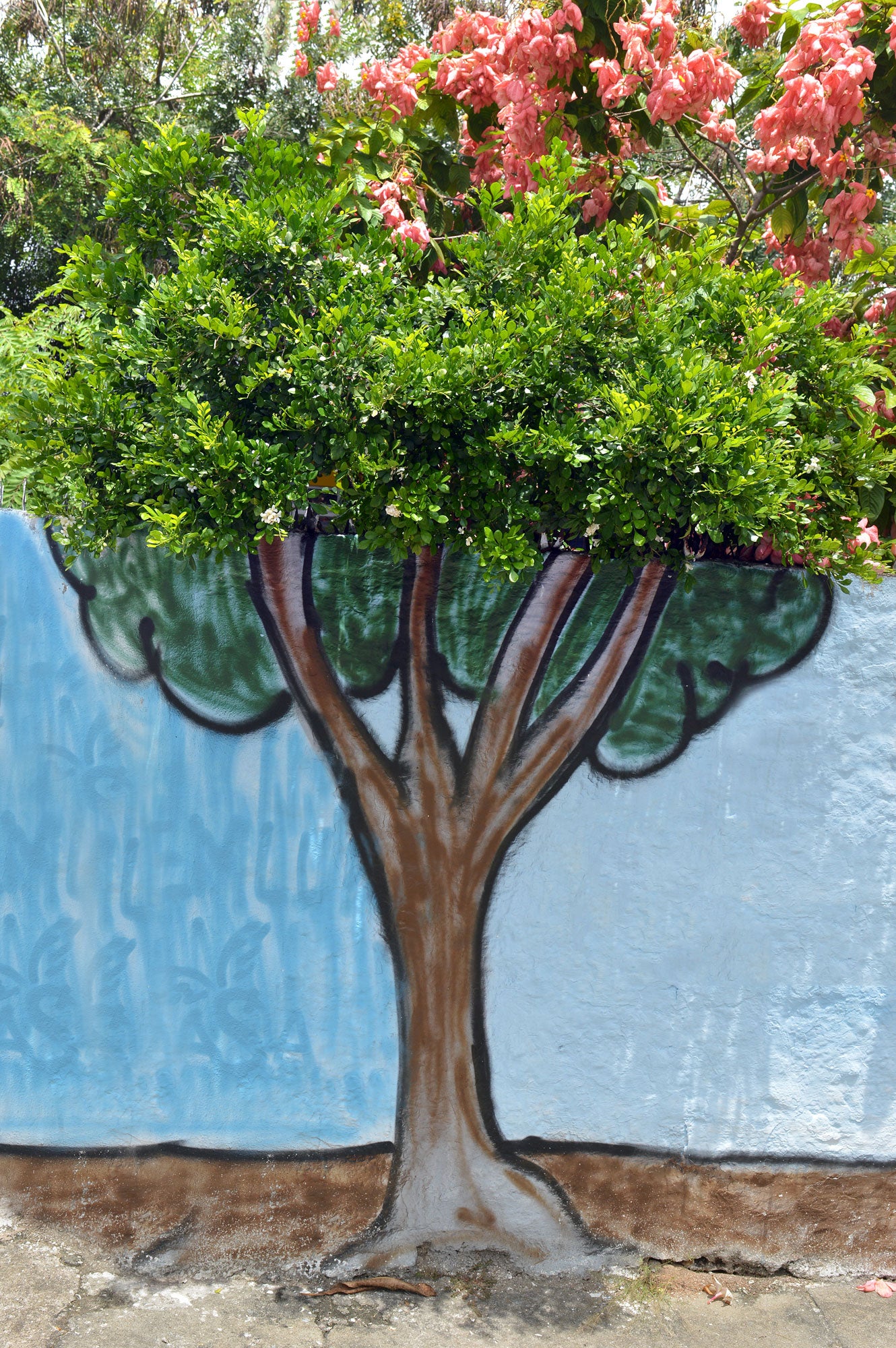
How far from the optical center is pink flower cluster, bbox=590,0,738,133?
10.8 feet

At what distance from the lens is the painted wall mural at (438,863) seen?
3.12 metres

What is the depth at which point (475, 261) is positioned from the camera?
9.23 feet

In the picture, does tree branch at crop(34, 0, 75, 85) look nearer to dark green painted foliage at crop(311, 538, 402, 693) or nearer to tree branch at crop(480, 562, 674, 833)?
dark green painted foliage at crop(311, 538, 402, 693)

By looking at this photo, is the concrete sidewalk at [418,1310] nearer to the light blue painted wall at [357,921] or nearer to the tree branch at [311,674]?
the light blue painted wall at [357,921]

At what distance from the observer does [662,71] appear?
335 centimetres

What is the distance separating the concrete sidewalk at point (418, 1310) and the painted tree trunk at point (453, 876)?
0.14 metres

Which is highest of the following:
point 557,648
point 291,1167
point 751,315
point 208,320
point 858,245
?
point 858,245

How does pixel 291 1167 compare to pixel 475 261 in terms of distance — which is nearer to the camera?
pixel 475 261

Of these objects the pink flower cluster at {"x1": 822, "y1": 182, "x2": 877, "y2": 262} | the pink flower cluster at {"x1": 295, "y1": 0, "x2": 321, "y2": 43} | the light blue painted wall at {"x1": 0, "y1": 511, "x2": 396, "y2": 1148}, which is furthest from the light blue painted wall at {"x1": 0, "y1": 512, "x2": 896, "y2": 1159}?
the pink flower cluster at {"x1": 295, "y1": 0, "x2": 321, "y2": 43}

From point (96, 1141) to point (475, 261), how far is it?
286 cm

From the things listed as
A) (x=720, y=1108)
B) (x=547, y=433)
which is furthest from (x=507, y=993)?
(x=547, y=433)

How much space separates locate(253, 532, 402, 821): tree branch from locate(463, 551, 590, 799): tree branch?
0.28 m

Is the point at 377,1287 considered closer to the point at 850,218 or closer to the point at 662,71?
the point at 850,218

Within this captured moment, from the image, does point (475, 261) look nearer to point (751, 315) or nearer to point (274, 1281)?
point (751, 315)
